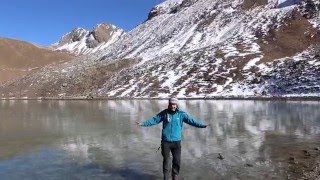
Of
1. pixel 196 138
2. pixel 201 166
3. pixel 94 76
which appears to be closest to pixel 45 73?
pixel 94 76

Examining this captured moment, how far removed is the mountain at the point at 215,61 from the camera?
7788cm

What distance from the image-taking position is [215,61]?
93438 mm

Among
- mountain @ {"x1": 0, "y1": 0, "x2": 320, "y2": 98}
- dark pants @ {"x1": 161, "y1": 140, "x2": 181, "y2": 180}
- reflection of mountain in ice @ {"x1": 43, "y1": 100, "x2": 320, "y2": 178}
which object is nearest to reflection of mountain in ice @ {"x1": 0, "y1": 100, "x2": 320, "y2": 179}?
reflection of mountain in ice @ {"x1": 43, "y1": 100, "x2": 320, "y2": 178}

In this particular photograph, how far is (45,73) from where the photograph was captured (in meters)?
116

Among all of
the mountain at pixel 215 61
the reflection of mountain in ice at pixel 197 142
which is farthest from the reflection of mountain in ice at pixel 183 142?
the mountain at pixel 215 61

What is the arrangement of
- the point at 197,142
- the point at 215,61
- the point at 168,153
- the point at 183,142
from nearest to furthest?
the point at 168,153
the point at 197,142
the point at 183,142
the point at 215,61

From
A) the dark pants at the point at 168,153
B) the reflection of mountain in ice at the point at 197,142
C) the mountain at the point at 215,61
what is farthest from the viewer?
the mountain at the point at 215,61

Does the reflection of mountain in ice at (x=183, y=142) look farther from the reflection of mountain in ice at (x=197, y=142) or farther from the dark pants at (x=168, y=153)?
the dark pants at (x=168, y=153)

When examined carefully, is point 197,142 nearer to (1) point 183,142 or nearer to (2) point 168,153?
(1) point 183,142

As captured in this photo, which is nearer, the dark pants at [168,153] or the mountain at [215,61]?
the dark pants at [168,153]

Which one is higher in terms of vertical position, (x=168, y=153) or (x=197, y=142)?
(x=168, y=153)

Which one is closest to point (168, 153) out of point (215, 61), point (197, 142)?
point (197, 142)

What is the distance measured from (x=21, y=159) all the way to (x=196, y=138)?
9.33m

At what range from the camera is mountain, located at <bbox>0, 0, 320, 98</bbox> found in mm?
77875
